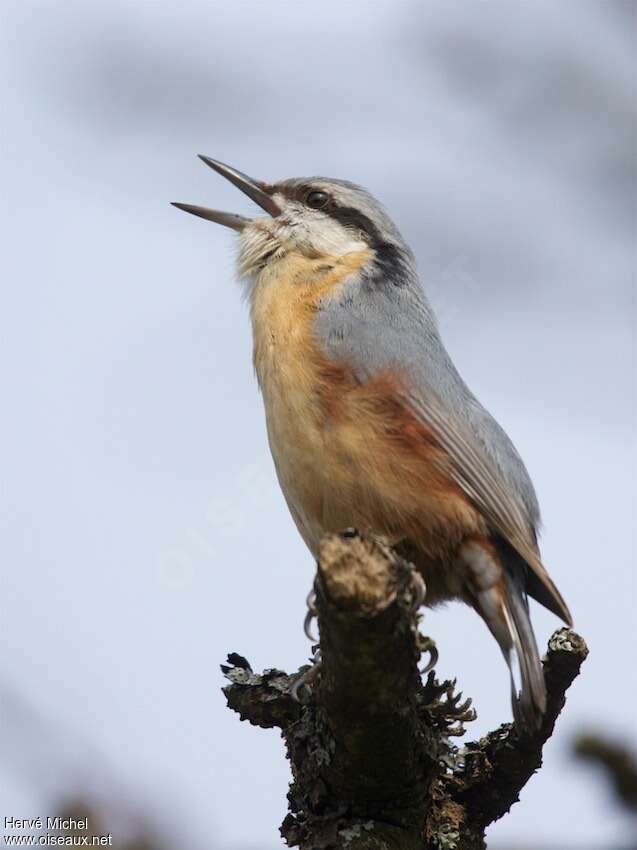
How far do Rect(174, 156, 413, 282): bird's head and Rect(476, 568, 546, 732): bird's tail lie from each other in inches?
62.3

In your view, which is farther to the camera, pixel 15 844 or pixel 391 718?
pixel 15 844

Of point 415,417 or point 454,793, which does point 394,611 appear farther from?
point 415,417

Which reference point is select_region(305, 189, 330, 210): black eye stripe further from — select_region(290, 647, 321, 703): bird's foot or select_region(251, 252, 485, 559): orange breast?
select_region(290, 647, 321, 703): bird's foot

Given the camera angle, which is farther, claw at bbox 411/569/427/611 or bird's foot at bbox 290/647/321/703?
bird's foot at bbox 290/647/321/703

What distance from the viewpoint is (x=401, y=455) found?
13.1ft

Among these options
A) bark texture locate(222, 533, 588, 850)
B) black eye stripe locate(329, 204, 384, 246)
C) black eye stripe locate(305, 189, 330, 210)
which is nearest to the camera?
bark texture locate(222, 533, 588, 850)

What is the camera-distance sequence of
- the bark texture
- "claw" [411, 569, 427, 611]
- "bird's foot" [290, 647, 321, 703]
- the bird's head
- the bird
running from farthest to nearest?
the bird's head → the bird → "bird's foot" [290, 647, 321, 703] → "claw" [411, 569, 427, 611] → the bark texture

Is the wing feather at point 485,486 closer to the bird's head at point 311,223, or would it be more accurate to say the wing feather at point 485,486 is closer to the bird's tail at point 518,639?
the bird's tail at point 518,639

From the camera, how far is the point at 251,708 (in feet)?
12.0

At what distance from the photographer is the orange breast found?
393 centimetres

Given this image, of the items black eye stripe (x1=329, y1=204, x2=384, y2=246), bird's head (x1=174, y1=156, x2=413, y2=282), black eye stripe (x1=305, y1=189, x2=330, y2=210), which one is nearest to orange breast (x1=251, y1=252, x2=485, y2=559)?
bird's head (x1=174, y1=156, x2=413, y2=282)

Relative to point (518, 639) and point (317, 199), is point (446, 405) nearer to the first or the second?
point (518, 639)

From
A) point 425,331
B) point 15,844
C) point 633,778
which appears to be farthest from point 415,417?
point 15,844

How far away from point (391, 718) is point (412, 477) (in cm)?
109
